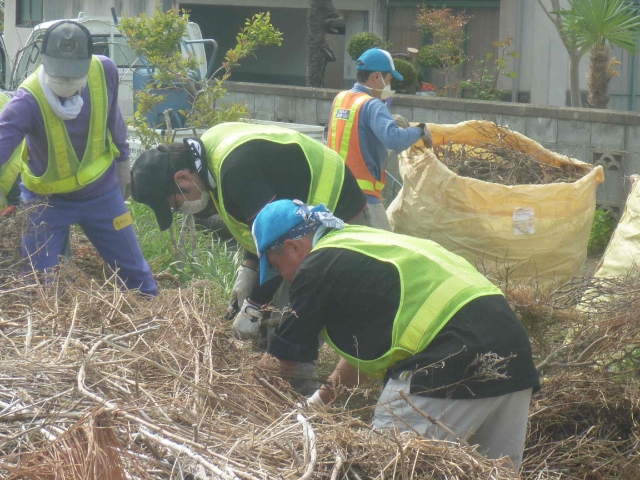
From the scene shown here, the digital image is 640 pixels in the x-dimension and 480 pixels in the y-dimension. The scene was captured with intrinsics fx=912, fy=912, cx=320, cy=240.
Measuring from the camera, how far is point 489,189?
17.5ft

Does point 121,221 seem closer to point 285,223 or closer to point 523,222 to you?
point 285,223

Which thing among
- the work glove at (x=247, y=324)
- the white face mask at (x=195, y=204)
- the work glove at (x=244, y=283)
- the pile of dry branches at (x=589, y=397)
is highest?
the white face mask at (x=195, y=204)

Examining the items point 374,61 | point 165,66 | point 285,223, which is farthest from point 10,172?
point 285,223

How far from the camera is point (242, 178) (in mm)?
3740

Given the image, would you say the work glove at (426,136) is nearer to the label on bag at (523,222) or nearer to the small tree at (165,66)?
the label on bag at (523,222)

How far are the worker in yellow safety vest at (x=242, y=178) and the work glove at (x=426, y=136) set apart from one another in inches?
62.1

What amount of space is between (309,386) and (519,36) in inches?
449

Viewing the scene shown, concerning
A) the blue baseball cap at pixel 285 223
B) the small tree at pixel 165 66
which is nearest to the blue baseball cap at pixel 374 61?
the small tree at pixel 165 66

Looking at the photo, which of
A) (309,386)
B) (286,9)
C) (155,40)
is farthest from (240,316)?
(286,9)

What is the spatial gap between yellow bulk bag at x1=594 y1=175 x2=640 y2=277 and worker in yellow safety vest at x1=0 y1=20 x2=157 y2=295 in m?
2.44

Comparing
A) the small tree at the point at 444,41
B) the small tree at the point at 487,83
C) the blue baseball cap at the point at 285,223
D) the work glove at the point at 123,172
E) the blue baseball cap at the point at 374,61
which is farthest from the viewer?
the small tree at the point at 444,41

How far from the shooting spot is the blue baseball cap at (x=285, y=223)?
3064 millimetres

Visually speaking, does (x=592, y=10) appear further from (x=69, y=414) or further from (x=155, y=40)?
(x=69, y=414)

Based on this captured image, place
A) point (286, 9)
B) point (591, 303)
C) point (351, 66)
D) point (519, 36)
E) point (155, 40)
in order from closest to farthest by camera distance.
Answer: point (591, 303)
point (155, 40)
point (519, 36)
point (351, 66)
point (286, 9)
